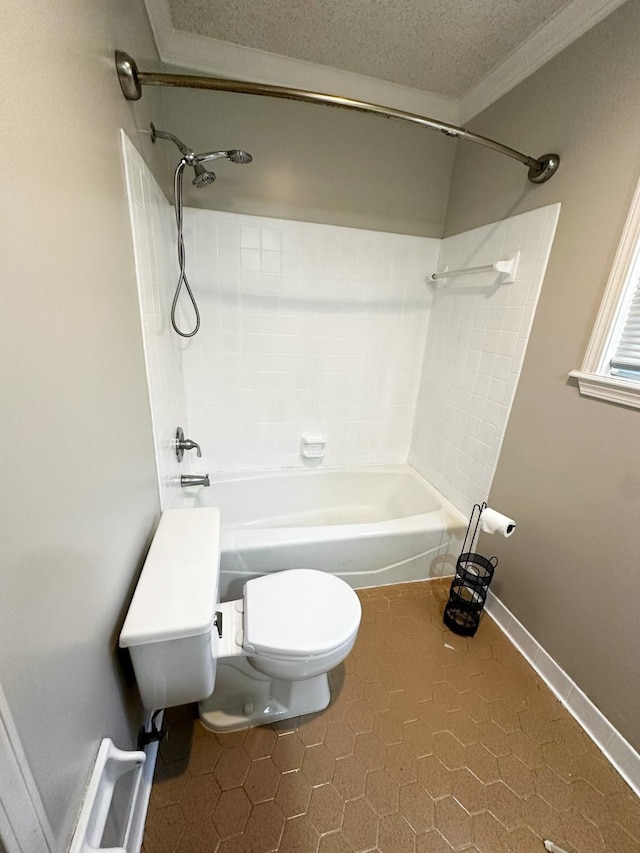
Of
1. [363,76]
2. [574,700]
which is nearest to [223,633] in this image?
[574,700]

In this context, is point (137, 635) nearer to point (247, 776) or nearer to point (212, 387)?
point (247, 776)

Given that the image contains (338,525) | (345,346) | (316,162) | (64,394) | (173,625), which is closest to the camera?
(64,394)

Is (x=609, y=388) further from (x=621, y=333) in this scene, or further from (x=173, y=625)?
(x=173, y=625)

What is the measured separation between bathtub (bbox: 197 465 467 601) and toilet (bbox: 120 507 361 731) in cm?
33

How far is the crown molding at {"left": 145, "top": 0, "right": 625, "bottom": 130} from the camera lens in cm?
123

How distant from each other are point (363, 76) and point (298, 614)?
2454 mm

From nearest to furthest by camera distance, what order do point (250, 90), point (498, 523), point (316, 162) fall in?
point (250, 90), point (498, 523), point (316, 162)

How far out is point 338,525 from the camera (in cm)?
195

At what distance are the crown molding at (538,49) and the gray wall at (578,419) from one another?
3 centimetres

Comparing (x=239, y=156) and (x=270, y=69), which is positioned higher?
(x=270, y=69)

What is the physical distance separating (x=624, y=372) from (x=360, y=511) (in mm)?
1650

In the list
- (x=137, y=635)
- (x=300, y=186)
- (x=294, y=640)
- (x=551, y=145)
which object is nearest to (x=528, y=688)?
(x=294, y=640)

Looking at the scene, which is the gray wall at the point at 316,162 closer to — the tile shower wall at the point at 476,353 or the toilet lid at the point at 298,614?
the tile shower wall at the point at 476,353

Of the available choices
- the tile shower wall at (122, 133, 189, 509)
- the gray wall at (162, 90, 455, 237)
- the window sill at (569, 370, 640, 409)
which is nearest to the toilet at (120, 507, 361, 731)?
the tile shower wall at (122, 133, 189, 509)
